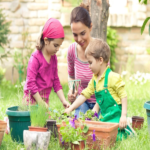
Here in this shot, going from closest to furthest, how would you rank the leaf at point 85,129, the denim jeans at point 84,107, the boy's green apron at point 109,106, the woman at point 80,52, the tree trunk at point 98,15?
the leaf at point 85,129 → the boy's green apron at point 109,106 → the woman at point 80,52 → the denim jeans at point 84,107 → the tree trunk at point 98,15

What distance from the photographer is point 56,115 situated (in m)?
2.79

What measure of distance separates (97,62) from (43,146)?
980 millimetres

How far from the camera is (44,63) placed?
314 cm

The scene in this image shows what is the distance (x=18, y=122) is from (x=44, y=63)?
78 cm

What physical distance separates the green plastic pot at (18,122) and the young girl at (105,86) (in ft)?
1.41

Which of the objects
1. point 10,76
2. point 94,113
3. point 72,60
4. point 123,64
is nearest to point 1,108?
point 72,60

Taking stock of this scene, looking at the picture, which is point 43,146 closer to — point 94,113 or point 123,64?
point 94,113

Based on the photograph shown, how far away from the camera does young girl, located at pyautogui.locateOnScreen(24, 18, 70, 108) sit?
3039 mm

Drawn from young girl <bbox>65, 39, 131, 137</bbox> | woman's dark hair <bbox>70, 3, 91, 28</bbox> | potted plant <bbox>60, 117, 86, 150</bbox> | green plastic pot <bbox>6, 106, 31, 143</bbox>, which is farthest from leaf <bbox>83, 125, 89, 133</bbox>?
woman's dark hair <bbox>70, 3, 91, 28</bbox>

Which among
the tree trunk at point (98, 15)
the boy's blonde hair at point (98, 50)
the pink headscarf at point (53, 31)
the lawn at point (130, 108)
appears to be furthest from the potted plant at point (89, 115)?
the tree trunk at point (98, 15)

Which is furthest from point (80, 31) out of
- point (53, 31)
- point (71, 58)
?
point (71, 58)

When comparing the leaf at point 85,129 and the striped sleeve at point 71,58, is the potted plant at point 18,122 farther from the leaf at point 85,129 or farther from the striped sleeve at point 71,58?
the striped sleeve at point 71,58

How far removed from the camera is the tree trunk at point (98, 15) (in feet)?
13.4

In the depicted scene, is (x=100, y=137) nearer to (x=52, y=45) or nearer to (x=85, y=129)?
(x=85, y=129)
